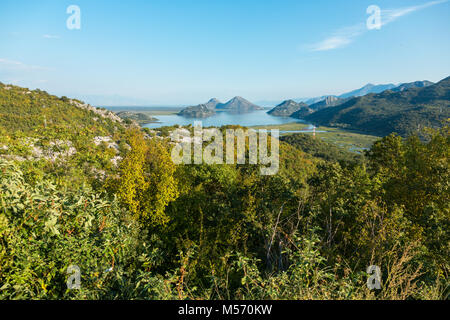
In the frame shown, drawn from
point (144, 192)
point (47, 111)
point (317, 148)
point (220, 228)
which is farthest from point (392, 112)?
point (144, 192)

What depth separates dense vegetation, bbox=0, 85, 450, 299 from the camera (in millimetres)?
2547

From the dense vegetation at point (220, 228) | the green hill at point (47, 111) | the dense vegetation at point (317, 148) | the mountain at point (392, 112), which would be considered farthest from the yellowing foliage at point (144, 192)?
the mountain at point (392, 112)

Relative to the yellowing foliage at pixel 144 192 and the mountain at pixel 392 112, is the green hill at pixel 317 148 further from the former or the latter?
the yellowing foliage at pixel 144 192

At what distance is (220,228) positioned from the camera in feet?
26.5

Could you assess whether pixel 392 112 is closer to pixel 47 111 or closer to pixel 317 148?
pixel 317 148

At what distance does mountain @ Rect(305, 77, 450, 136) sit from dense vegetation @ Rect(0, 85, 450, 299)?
117 meters

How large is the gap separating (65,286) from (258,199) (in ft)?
A: 20.7

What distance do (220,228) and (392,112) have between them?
562 feet

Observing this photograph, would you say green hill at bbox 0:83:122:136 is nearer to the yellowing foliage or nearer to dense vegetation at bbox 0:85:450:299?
dense vegetation at bbox 0:85:450:299

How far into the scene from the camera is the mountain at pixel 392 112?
355 feet

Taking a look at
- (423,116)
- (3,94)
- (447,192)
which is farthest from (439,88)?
(3,94)

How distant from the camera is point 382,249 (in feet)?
15.1

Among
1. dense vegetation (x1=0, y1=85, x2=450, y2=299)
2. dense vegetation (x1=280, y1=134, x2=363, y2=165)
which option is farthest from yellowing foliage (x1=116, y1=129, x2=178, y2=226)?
dense vegetation (x1=280, y1=134, x2=363, y2=165)
